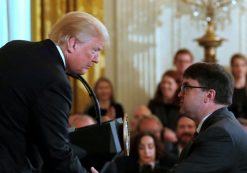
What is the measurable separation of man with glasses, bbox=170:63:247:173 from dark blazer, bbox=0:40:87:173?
0.53 metres

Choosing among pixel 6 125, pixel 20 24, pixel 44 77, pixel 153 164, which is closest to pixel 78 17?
pixel 44 77

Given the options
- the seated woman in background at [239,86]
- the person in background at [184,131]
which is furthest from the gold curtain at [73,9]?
the person in background at [184,131]

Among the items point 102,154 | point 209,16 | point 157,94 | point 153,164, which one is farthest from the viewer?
point 209,16

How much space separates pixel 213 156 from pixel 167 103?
3830 mm

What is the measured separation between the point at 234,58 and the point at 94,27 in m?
4.29

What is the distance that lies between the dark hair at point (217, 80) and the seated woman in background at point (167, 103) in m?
3.44

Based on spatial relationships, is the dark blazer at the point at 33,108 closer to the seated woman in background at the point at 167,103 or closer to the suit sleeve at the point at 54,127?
the suit sleeve at the point at 54,127

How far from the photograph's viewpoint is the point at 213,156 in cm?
298

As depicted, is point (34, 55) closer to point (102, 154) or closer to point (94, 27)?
point (94, 27)

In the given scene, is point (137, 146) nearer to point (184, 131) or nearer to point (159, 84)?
point (184, 131)

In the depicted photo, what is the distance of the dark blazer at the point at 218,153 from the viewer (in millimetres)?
2975

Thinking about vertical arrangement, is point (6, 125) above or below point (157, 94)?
above

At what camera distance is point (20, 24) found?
3713 mm

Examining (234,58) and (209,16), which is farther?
(209,16)
